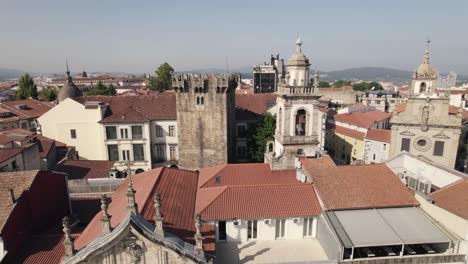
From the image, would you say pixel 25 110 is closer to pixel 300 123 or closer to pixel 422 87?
pixel 300 123

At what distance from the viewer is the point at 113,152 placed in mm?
43406

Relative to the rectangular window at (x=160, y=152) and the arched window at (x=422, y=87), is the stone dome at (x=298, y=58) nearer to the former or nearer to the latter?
the arched window at (x=422, y=87)

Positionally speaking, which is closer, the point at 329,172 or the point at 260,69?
the point at 329,172

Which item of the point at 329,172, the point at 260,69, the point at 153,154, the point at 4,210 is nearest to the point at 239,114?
the point at 153,154

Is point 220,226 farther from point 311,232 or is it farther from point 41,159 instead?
point 41,159

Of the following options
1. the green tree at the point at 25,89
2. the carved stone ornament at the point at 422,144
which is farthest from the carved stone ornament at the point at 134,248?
the green tree at the point at 25,89

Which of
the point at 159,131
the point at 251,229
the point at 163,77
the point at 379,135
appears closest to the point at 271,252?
the point at 251,229

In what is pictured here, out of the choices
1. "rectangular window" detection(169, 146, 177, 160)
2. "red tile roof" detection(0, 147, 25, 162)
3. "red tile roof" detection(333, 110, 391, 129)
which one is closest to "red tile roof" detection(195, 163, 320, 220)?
"red tile roof" detection(0, 147, 25, 162)

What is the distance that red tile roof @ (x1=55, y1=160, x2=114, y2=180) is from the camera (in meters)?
30.5

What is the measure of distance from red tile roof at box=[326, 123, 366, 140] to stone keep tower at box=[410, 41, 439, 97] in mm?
13589

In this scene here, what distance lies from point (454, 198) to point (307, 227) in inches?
410

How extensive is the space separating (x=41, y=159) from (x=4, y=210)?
16.9 meters

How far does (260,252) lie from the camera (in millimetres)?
20125

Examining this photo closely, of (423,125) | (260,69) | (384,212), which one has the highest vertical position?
(260,69)
